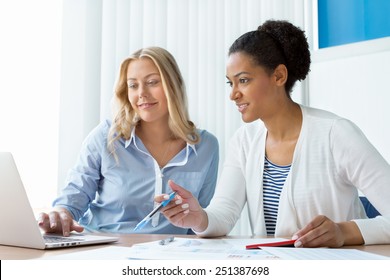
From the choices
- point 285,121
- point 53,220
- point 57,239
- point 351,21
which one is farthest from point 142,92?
point 351,21

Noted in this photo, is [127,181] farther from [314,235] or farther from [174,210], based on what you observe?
[314,235]

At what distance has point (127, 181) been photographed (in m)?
2.00

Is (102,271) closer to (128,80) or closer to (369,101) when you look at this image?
(128,80)

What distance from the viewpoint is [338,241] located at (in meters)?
1.21

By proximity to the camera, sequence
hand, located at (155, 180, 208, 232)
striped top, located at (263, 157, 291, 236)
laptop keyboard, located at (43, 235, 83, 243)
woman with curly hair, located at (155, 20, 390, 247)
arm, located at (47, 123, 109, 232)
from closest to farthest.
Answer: laptop keyboard, located at (43, 235, 83, 243)
hand, located at (155, 180, 208, 232)
woman with curly hair, located at (155, 20, 390, 247)
striped top, located at (263, 157, 291, 236)
arm, located at (47, 123, 109, 232)

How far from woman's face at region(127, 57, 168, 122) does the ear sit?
58 cm

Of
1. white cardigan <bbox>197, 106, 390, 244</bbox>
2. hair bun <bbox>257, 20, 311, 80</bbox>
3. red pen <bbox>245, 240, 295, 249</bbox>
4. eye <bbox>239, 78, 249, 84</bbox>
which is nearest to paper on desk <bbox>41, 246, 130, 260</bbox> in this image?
red pen <bbox>245, 240, 295, 249</bbox>

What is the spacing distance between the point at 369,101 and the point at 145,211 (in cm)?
138

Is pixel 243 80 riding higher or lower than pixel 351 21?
lower

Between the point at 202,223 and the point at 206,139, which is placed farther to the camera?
the point at 206,139

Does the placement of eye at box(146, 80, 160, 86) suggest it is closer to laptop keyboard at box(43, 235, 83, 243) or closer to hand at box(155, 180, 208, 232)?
hand at box(155, 180, 208, 232)

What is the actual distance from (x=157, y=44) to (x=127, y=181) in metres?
1.20

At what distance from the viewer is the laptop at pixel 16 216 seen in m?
1.10

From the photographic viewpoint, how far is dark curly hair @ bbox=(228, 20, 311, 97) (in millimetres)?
1705
